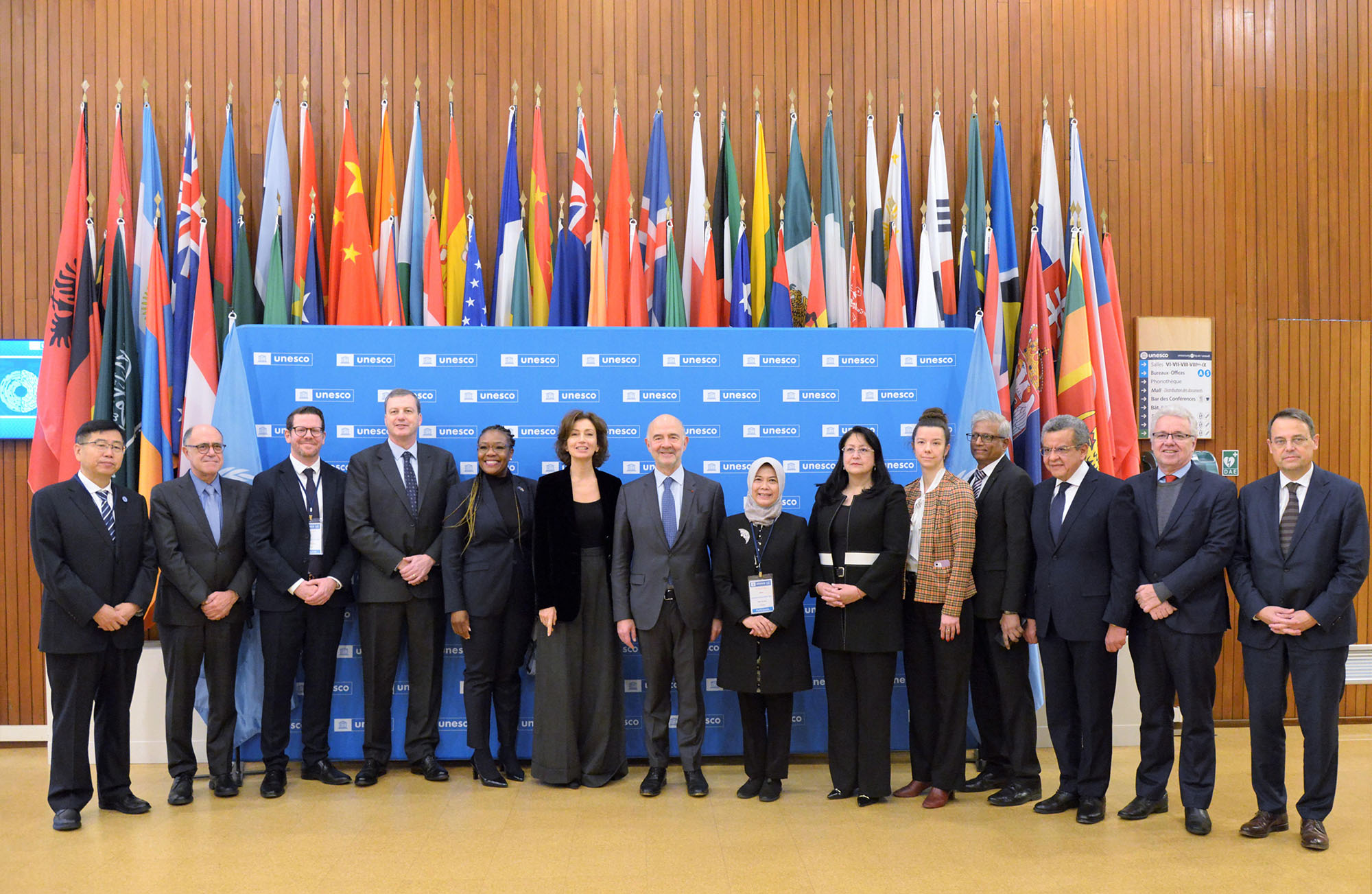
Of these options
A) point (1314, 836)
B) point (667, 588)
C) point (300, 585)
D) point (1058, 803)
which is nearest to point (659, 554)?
point (667, 588)

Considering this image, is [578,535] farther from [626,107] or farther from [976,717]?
[626,107]

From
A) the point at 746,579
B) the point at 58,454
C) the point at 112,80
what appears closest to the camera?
the point at 746,579

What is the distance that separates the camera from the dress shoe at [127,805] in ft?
13.0

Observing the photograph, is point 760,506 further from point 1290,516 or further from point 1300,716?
point 1300,716

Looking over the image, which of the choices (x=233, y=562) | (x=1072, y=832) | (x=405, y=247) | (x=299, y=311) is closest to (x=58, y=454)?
(x=299, y=311)

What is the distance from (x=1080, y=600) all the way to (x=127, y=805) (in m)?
4.12

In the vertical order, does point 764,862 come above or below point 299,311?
below

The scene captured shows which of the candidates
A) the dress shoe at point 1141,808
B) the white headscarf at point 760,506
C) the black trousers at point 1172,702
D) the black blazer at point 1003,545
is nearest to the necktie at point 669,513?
the white headscarf at point 760,506

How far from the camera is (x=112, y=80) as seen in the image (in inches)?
222

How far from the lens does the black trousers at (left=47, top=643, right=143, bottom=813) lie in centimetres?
379

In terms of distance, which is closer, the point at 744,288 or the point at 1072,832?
the point at 1072,832

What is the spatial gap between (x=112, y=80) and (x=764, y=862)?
5779 millimetres

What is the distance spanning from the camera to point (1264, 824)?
11.9 ft

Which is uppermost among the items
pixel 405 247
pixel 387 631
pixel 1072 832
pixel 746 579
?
pixel 405 247
